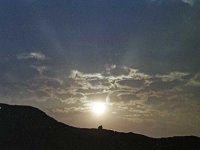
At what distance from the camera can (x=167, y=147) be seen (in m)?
87.5

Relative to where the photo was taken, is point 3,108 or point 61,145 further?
point 3,108

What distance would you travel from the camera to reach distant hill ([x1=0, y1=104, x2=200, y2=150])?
277ft

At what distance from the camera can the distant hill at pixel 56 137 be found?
84500mm

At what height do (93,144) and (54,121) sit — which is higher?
(54,121)

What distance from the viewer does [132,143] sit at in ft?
285

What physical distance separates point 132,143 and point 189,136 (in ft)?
41.6

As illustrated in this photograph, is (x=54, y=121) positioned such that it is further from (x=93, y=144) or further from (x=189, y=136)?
(x=189, y=136)

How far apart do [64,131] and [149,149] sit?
54.1 feet

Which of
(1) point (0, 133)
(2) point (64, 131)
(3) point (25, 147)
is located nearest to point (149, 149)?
(2) point (64, 131)

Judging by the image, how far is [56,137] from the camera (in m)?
86.4

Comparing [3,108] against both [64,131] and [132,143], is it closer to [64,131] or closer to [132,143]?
[64,131]

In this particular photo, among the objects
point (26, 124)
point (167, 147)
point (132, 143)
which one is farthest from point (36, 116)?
point (167, 147)

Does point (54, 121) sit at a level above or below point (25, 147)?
above

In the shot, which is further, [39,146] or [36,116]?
[36,116]
